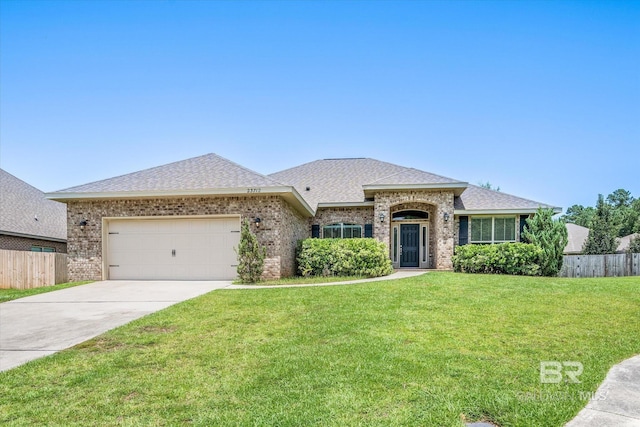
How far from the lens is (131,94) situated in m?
13.6

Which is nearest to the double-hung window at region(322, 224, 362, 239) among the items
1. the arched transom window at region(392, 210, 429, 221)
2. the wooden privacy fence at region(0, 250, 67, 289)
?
the arched transom window at region(392, 210, 429, 221)

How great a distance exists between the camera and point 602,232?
20.9 metres

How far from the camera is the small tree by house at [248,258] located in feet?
39.8

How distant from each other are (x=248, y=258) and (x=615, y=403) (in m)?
10.3

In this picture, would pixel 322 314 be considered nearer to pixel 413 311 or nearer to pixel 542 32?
pixel 413 311

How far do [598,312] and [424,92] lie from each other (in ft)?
34.3

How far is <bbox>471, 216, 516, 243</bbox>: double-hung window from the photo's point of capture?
651 inches

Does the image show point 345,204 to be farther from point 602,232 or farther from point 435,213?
point 602,232

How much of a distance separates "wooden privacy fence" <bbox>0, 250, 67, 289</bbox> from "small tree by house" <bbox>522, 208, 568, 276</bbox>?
18386 millimetres

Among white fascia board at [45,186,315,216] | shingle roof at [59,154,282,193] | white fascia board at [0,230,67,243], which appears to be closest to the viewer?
white fascia board at [45,186,315,216]

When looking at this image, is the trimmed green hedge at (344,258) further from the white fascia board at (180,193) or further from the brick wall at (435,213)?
the brick wall at (435,213)

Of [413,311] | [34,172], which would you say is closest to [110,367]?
[413,311]
